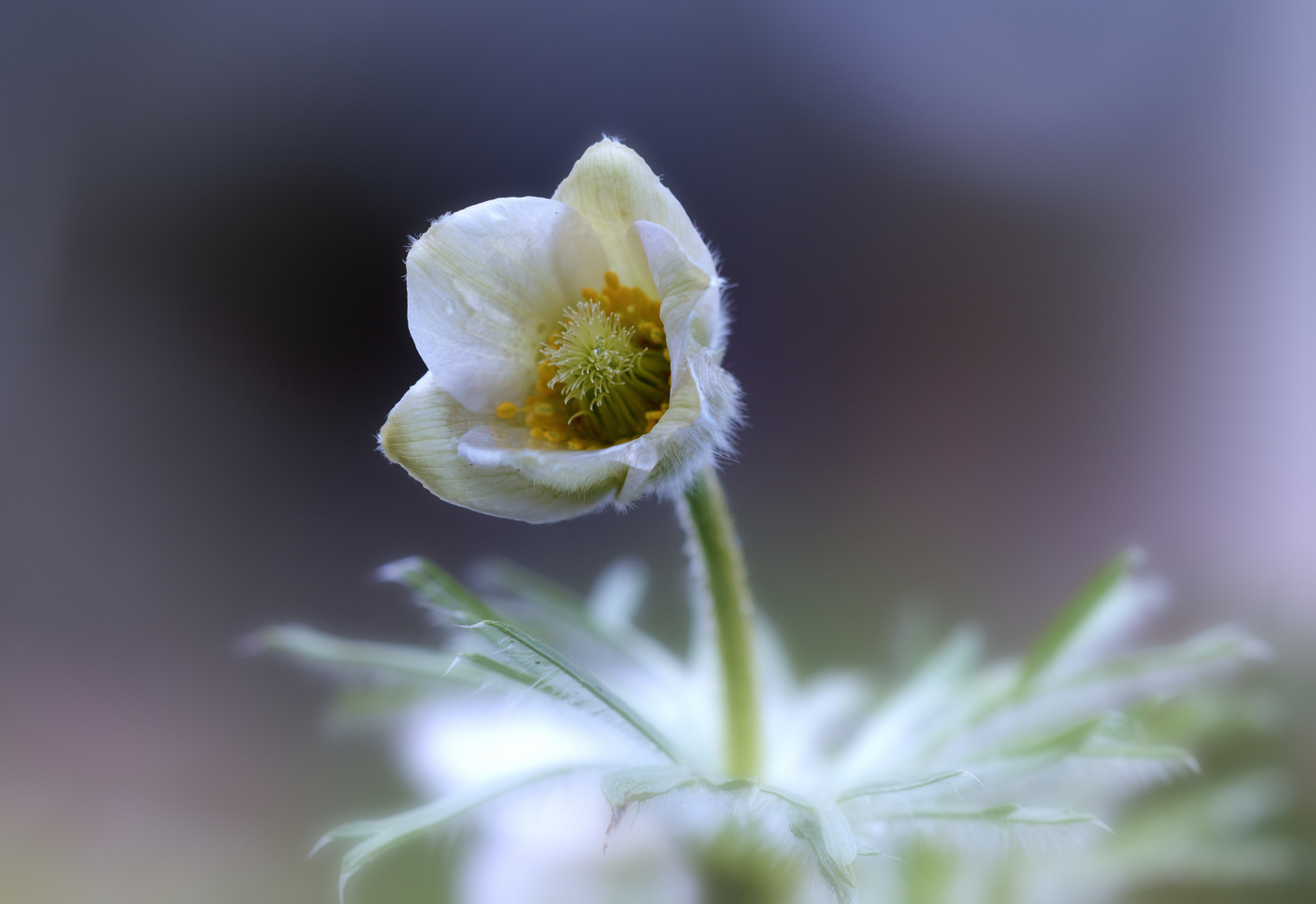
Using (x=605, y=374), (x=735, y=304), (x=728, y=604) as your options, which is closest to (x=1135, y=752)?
(x=728, y=604)

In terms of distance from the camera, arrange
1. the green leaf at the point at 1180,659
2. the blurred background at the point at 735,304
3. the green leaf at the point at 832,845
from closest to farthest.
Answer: the green leaf at the point at 832,845 < the green leaf at the point at 1180,659 < the blurred background at the point at 735,304

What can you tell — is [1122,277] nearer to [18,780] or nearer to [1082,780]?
[1082,780]

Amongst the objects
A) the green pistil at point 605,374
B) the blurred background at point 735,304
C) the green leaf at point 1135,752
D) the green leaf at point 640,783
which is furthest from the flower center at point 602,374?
the blurred background at point 735,304

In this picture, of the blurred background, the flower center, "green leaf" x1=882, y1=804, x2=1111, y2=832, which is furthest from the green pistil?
the blurred background

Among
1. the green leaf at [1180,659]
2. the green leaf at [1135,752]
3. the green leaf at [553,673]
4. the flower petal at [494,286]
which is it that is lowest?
the green leaf at [553,673]

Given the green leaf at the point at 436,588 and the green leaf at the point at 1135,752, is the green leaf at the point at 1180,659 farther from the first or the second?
the green leaf at the point at 436,588

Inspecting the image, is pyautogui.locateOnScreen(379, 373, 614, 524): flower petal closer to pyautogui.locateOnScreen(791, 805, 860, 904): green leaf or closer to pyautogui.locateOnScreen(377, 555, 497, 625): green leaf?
pyautogui.locateOnScreen(377, 555, 497, 625): green leaf

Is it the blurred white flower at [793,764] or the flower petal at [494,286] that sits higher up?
the flower petal at [494,286]
